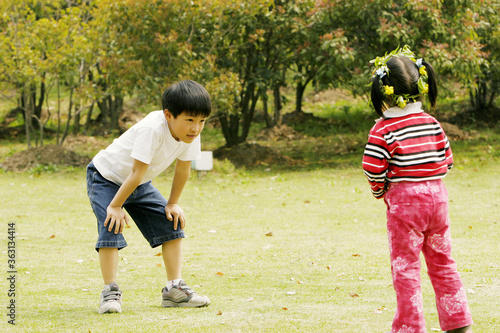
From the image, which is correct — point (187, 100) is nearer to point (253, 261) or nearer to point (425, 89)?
point (425, 89)

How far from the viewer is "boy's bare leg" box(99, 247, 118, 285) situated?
361 cm

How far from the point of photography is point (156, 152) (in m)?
3.60

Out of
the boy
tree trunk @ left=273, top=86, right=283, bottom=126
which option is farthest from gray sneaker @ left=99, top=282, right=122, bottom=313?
tree trunk @ left=273, top=86, right=283, bottom=126

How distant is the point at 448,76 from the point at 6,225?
947 centimetres

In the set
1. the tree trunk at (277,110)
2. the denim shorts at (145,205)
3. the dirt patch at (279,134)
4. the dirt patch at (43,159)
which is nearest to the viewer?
the denim shorts at (145,205)

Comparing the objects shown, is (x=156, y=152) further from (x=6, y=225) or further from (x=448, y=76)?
(x=448, y=76)

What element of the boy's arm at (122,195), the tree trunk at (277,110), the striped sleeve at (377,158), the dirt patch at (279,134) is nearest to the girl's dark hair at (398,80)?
the striped sleeve at (377,158)

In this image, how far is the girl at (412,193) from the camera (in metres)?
2.98

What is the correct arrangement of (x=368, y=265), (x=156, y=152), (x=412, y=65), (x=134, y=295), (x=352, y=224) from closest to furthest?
(x=412, y=65) → (x=156, y=152) → (x=134, y=295) → (x=368, y=265) → (x=352, y=224)

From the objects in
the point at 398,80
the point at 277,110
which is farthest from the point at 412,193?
the point at 277,110

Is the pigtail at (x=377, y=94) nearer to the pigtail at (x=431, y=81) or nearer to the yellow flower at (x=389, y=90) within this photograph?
the yellow flower at (x=389, y=90)

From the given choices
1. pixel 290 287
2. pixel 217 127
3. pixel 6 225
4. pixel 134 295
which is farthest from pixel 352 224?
pixel 217 127

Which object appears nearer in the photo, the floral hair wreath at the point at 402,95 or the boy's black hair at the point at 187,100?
the floral hair wreath at the point at 402,95

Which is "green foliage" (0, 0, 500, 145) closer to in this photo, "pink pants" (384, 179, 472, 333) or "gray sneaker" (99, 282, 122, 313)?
"gray sneaker" (99, 282, 122, 313)
